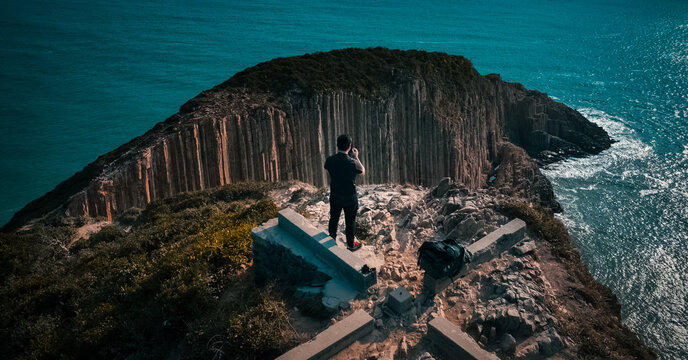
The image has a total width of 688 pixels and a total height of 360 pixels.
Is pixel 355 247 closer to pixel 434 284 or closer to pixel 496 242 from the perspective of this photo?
pixel 434 284

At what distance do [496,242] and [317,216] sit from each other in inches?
218

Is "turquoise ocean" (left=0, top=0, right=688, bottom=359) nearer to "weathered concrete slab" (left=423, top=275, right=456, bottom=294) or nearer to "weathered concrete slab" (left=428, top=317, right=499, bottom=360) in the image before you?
"weathered concrete slab" (left=423, top=275, right=456, bottom=294)

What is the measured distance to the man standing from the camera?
8617 millimetres

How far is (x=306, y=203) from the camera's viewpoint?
14.8 metres

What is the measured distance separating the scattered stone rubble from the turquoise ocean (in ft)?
49.2

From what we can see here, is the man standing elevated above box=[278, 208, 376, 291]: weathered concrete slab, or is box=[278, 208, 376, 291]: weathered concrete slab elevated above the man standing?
the man standing

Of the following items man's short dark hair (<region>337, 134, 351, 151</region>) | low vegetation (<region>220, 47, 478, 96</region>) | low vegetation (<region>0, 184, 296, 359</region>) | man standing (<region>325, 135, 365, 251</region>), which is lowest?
low vegetation (<region>0, 184, 296, 359</region>)

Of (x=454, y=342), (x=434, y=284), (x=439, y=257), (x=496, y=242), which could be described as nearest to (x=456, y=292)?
(x=434, y=284)

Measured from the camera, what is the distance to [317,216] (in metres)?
13.1

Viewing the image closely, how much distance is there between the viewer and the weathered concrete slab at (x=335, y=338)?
22.5ft

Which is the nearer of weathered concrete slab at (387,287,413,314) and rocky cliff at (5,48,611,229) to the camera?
weathered concrete slab at (387,287,413,314)

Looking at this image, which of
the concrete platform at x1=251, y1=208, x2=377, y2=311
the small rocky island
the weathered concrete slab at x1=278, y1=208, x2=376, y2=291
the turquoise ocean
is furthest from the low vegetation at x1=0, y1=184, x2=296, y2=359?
the turquoise ocean

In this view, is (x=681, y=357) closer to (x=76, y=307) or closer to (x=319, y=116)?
(x=319, y=116)

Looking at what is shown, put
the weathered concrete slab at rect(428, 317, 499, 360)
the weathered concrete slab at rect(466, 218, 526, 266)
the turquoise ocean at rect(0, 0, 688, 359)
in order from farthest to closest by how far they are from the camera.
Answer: the turquoise ocean at rect(0, 0, 688, 359) → the weathered concrete slab at rect(466, 218, 526, 266) → the weathered concrete slab at rect(428, 317, 499, 360)
